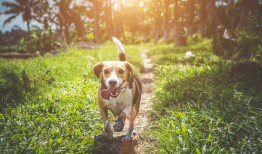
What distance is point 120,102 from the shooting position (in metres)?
4.33

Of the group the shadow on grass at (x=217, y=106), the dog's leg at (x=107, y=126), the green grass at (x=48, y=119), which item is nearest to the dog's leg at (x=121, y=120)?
the dog's leg at (x=107, y=126)

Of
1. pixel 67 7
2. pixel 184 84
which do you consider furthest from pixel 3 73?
pixel 67 7

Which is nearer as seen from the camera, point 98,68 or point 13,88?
point 98,68

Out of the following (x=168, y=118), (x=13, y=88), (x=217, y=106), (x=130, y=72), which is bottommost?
(x=168, y=118)

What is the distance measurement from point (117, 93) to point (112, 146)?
779mm

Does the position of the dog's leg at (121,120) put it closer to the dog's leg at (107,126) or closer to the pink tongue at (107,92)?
the dog's leg at (107,126)

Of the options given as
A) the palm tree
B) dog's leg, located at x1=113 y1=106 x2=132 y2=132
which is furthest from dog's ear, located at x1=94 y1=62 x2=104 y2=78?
the palm tree

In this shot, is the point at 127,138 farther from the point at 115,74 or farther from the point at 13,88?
the point at 13,88

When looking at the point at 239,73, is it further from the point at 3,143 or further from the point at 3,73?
the point at 3,73

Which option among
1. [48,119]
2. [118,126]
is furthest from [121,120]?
[48,119]

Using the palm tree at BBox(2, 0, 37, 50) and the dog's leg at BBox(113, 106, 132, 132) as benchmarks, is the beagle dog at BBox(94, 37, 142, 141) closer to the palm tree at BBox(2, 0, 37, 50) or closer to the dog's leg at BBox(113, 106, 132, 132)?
the dog's leg at BBox(113, 106, 132, 132)

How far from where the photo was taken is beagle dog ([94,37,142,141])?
4.09 meters

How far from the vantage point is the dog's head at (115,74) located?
401 centimetres

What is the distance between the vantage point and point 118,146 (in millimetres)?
4148
